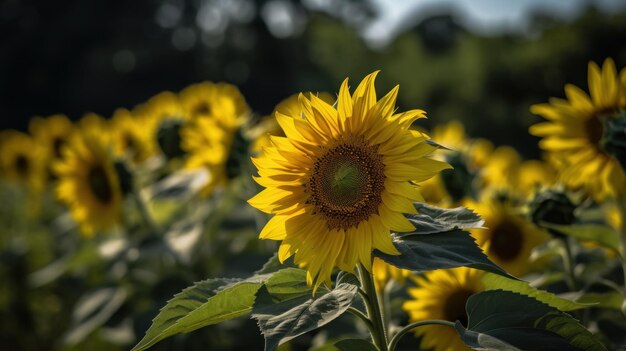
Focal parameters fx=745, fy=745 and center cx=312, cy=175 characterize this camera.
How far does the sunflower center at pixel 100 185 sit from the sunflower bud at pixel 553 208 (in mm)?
1654

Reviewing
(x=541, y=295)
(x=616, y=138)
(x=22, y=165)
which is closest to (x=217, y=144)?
(x=616, y=138)

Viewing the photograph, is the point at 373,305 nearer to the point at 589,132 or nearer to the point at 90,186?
the point at 589,132

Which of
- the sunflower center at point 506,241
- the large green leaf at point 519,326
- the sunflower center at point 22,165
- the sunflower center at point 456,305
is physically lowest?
the sunflower center at point 456,305

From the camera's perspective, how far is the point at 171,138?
266 cm

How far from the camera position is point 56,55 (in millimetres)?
21281

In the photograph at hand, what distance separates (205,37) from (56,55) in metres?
7.12

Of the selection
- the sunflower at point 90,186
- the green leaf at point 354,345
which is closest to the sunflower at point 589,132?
the green leaf at point 354,345

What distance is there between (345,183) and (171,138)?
4.76 feet

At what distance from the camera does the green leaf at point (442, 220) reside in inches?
45.9

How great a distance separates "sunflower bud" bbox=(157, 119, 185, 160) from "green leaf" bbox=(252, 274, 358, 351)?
5.05 feet

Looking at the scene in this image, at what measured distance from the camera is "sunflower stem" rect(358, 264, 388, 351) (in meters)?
1.22

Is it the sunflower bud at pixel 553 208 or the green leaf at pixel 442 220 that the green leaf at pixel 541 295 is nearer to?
the green leaf at pixel 442 220

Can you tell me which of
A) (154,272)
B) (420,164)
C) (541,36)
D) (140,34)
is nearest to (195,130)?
(154,272)

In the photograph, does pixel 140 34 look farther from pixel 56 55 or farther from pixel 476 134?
pixel 476 134
